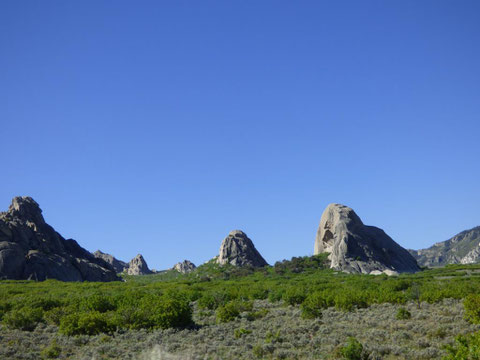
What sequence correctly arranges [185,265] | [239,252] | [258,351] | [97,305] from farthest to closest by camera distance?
[185,265]
[239,252]
[97,305]
[258,351]

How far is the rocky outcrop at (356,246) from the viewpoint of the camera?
80.4 m

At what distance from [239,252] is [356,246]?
2846 cm

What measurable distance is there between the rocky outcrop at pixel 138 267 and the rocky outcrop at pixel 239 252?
7531 cm

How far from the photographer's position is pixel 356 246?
83250mm

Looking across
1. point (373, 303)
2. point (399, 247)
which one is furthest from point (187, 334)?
point (399, 247)

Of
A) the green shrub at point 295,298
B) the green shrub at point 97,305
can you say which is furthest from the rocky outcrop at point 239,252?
the green shrub at point 97,305

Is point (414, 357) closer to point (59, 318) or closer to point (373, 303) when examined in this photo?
point (373, 303)

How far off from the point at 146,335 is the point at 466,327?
1871 centimetres

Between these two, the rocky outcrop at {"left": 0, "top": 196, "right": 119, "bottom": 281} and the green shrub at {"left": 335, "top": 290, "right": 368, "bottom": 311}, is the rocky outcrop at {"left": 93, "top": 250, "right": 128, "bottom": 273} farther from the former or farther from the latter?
the green shrub at {"left": 335, "top": 290, "right": 368, "bottom": 311}

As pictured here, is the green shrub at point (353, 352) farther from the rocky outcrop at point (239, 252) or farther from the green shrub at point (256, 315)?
the rocky outcrop at point (239, 252)

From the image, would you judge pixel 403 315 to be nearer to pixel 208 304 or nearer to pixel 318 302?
pixel 318 302

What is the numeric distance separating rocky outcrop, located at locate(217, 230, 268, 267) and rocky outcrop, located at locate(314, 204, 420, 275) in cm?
1487

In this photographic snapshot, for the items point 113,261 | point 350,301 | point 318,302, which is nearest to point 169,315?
point 318,302

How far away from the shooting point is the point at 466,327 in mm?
23172
